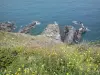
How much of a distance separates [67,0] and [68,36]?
81.4 feet

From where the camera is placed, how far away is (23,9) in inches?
2052

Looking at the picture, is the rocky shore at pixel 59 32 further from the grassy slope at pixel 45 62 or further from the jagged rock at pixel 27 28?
the grassy slope at pixel 45 62

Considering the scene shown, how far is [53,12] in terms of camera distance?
49094 mm

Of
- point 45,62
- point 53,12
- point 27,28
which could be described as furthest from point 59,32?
point 45,62

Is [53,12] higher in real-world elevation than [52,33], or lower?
lower

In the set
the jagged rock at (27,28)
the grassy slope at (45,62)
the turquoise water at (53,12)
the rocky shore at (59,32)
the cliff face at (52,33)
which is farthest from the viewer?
the turquoise water at (53,12)

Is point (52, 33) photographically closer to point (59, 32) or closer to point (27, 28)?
point (59, 32)

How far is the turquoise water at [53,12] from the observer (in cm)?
4202

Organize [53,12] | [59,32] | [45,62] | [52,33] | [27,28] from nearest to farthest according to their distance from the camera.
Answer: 1. [45,62]
2. [52,33]
3. [59,32]
4. [27,28]
5. [53,12]

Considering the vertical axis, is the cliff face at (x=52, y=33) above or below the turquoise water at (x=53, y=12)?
above

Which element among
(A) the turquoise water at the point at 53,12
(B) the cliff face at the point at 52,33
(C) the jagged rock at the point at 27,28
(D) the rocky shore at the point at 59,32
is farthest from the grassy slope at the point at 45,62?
(C) the jagged rock at the point at 27,28

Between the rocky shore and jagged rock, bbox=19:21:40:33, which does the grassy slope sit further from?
jagged rock, bbox=19:21:40:33

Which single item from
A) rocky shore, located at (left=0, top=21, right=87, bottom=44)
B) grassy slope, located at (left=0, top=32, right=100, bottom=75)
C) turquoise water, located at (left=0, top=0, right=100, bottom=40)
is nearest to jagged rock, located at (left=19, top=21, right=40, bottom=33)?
rocky shore, located at (left=0, top=21, right=87, bottom=44)

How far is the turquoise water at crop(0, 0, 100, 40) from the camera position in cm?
4202
